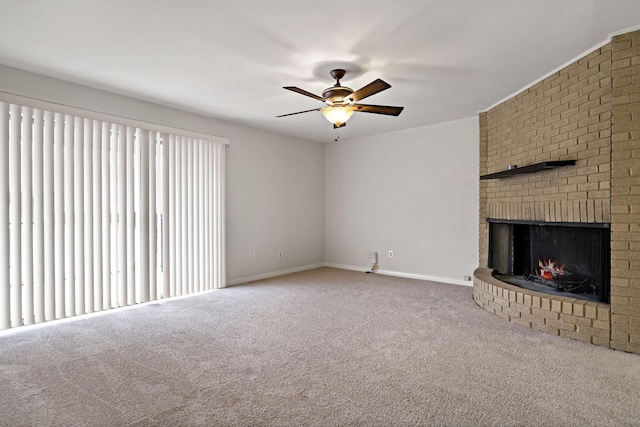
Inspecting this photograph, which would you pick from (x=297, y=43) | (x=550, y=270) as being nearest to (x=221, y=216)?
(x=297, y=43)

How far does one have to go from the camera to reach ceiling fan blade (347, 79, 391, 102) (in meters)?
2.85

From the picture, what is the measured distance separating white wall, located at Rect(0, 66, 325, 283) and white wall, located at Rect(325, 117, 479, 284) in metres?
0.48

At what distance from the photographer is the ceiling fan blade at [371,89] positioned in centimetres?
285

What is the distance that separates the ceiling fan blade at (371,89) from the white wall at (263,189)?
107 inches

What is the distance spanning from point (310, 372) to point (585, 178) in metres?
2.95

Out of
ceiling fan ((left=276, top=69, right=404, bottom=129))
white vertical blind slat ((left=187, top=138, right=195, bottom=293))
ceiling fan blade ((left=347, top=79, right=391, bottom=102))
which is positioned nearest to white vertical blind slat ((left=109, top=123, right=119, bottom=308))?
white vertical blind slat ((left=187, top=138, right=195, bottom=293))

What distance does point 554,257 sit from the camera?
3.87 m

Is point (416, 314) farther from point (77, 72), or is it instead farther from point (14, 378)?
point (77, 72)

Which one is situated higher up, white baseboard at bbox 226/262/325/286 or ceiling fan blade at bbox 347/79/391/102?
ceiling fan blade at bbox 347/79/391/102

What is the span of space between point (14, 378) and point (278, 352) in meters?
1.84

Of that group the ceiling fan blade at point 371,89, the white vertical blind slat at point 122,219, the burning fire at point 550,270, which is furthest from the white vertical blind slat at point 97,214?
the burning fire at point 550,270

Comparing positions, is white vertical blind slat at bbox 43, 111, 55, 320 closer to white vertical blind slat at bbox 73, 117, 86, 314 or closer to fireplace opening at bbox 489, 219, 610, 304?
white vertical blind slat at bbox 73, 117, 86, 314

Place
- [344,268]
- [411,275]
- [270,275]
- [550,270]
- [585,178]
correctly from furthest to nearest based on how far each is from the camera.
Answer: [344,268]
[270,275]
[411,275]
[550,270]
[585,178]

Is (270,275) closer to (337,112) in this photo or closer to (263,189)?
(263,189)
